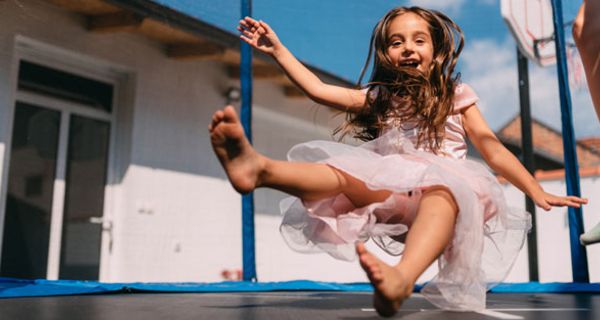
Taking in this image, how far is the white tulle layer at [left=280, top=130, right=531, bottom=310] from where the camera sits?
116 cm

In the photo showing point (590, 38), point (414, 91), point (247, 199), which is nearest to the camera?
point (414, 91)

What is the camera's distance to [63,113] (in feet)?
10.3

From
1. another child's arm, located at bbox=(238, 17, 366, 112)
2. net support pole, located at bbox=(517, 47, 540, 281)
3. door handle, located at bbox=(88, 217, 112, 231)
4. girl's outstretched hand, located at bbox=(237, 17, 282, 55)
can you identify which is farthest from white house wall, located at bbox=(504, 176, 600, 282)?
door handle, located at bbox=(88, 217, 112, 231)

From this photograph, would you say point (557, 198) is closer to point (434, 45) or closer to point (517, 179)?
point (517, 179)

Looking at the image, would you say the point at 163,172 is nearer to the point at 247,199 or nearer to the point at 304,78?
the point at 247,199

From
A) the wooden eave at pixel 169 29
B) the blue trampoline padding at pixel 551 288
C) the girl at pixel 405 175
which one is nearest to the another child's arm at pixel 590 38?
the blue trampoline padding at pixel 551 288

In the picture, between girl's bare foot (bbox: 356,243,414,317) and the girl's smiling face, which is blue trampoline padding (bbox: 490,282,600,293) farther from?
girl's bare foot (bbox: 356,243,414,317)

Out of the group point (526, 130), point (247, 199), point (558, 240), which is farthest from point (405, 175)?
point (558, 240)

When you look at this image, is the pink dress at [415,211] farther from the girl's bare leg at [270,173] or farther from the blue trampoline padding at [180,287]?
the blue trampoline padding at [180,287]

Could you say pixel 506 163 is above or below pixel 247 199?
below

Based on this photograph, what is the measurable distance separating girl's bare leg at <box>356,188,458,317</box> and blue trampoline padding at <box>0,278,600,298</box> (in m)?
1.25

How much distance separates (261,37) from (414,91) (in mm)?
378

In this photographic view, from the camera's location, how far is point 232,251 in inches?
149

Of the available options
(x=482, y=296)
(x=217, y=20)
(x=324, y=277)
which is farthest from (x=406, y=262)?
(x=324, y=277)
